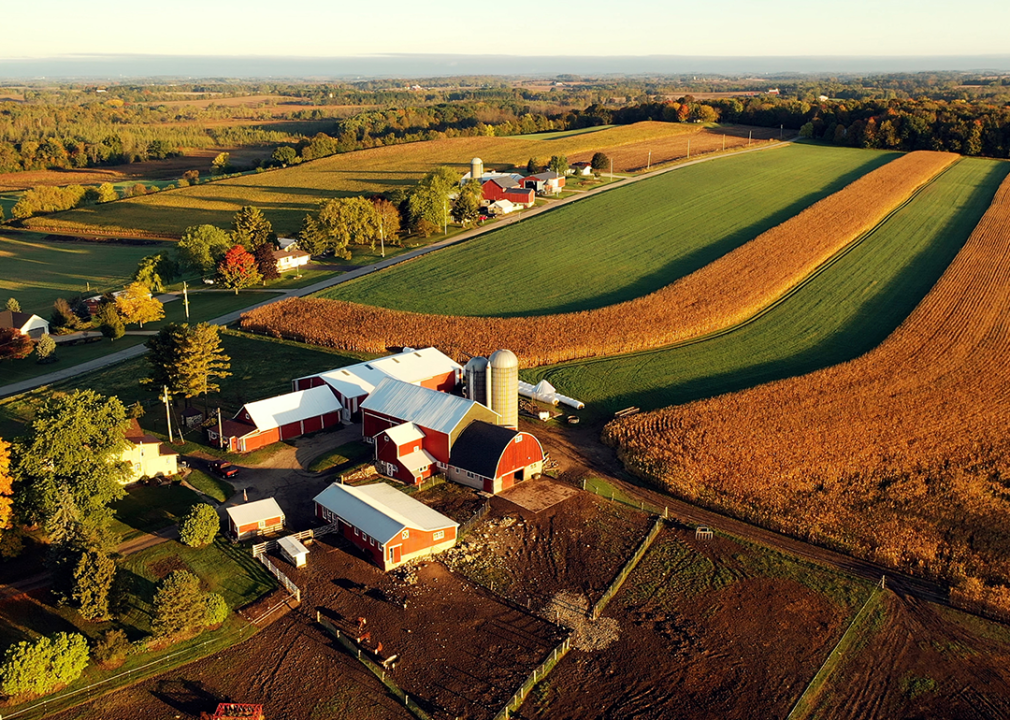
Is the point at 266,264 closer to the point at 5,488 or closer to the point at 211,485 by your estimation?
the point at 211,485

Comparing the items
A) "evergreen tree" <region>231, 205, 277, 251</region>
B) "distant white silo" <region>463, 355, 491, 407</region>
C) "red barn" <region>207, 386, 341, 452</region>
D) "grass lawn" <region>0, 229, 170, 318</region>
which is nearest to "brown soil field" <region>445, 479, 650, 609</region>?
"distant white silo" <region>463, 355, 491, 407</region>

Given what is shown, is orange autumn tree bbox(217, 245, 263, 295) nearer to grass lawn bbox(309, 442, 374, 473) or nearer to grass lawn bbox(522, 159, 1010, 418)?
grass lawn bbox(522, 159, 1010, 418)

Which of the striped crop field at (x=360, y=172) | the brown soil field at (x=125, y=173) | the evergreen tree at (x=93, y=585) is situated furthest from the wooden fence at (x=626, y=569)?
the brown soil field at (x=125, y=173)

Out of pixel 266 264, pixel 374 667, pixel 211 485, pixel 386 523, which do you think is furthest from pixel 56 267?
pixel 374 667

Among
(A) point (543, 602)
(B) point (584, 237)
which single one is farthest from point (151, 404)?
(B) point (584, 237)

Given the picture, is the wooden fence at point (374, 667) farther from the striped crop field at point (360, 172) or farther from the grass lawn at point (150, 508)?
the striped crop field at point (360, 172)

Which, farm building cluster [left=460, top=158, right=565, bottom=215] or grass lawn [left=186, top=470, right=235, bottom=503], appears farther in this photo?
farm building cluster [left=460, top=158, right=565, bottom=215]
